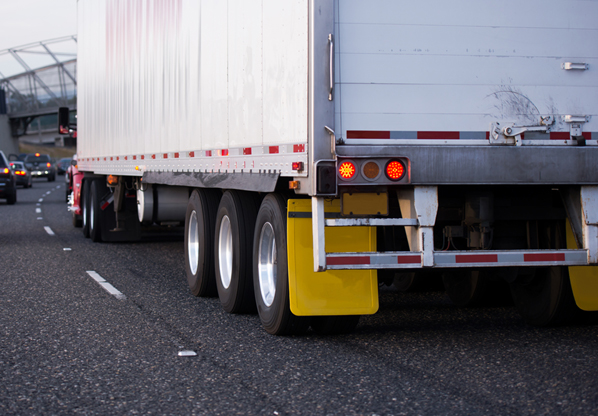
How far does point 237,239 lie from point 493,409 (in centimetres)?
349

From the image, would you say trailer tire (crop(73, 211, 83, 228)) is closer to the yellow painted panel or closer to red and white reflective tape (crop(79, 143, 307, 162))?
red and white reflective tape (crop(79, 143, 307, 162))

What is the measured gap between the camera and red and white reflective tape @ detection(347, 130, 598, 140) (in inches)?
231

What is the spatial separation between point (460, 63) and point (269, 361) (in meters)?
2.59

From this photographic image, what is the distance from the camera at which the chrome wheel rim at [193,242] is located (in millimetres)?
9578

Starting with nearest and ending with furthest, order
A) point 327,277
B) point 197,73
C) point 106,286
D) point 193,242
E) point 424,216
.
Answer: point 424,216 < point 327,277 < point 197,73 < point 193,242 < point 106,286

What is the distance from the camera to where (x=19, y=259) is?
12.6m

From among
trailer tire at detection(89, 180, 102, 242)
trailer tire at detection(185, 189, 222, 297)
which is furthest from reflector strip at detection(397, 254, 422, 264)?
trailer tire at detection(89, 180, 102, 242)

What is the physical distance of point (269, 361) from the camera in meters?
5.93

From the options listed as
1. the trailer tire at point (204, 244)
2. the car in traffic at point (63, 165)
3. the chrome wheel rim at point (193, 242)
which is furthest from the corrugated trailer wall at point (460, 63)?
the car in traffic at point (63, 165)

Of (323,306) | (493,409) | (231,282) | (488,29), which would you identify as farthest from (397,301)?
(493,409)

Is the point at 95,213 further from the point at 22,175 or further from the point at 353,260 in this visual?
the point at 22,175

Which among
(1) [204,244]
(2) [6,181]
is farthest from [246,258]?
(2) [6,181]

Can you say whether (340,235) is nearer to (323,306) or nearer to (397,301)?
(323,306)

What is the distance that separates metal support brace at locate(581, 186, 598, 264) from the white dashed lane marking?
16.3ft
